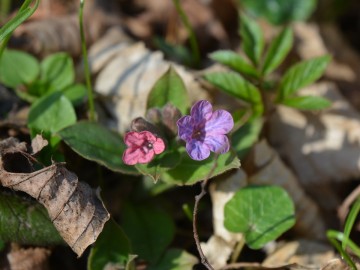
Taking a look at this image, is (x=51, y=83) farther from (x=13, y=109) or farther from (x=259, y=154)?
(x=259, y=154)

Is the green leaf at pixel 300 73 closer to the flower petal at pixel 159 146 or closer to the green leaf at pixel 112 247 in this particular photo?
the flower petal at pixel 159 146

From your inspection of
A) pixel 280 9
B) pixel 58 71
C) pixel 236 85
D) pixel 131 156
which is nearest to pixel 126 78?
pixel 58 71

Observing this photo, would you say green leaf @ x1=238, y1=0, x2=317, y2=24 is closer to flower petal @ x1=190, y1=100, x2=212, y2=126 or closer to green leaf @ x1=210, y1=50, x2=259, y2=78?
green leaf @ x1=210, y1=50, x2=259, y2=78

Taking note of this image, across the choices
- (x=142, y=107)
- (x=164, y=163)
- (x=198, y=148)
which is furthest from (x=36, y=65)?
(x=198, y=148)

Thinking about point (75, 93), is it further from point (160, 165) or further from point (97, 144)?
point (160, 165)

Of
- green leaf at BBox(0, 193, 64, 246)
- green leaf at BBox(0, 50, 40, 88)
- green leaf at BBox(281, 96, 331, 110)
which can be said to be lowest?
green leaf at BBox(0, 193, 64, 246)

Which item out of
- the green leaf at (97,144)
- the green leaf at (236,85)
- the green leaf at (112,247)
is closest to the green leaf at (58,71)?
the green leaf at (97,144)

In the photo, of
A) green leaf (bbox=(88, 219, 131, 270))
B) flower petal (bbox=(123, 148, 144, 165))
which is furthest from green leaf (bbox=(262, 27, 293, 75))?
green leaf (bbox=(88, 219, 131, 270))
